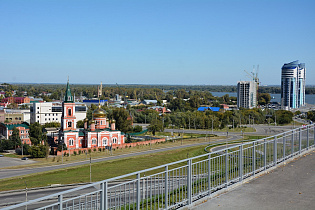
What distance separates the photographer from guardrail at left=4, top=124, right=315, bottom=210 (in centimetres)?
556

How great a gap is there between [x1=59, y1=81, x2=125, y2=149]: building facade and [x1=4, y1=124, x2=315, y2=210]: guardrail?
32.7 meters

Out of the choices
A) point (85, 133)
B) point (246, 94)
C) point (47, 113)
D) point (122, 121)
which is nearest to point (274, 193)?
point (85, 133)

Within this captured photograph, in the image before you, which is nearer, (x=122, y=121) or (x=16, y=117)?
(x=122, y=121)

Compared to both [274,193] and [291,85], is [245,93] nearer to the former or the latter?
[291,85]

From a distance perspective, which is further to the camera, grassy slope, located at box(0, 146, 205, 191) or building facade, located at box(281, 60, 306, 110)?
building facade, located at box(281, 60, 306, 110)

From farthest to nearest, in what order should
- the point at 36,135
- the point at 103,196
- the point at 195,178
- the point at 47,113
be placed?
the point at 47,113 < the point at 36,135 < the point at 195,178 < the point at 103,196

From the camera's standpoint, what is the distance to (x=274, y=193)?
653 centimetres

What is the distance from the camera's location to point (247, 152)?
8.34m

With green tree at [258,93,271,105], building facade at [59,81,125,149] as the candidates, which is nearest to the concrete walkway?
building facade at [59,81,125,149]

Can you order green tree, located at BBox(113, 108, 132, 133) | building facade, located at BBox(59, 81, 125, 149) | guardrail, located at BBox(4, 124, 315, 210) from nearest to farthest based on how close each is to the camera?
guardrail, located at BBox(4, 124, 315, 210), building facade, located at BBox(59, 81, 125, 149), green tree, located at BBox(113, 108, 132, 133)

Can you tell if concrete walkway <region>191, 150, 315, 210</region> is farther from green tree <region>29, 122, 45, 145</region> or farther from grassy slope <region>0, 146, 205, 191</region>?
green tree <region>29, 122, 45, 145</region>

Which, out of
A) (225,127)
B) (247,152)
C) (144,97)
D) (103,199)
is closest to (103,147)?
(225,127)

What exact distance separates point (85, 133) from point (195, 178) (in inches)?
1388

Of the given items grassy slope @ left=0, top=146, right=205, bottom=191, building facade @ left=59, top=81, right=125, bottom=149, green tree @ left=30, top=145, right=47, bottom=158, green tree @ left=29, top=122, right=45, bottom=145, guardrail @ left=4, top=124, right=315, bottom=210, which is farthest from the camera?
green tree @ left=29, top=122, right=45, bottom=145
